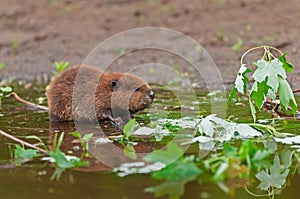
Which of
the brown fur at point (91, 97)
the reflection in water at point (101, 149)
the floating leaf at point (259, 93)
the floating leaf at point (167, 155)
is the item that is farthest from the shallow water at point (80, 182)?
the brown fur at point (91, 97)

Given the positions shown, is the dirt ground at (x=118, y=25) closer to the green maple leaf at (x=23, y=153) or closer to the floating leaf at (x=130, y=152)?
the floating leaf at (x=130, y=152)

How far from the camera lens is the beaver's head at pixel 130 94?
6715 mm

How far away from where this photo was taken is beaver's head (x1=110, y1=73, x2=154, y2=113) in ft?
22.0

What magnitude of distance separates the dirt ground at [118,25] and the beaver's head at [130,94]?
3753mm

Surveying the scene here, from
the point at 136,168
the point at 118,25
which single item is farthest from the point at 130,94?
the point at 118,25

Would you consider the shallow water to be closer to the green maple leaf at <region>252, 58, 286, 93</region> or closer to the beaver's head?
the green maple leaf at <region>252, 58, 286, 93</region>

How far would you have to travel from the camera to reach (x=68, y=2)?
1424 cm

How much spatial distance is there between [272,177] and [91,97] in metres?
2.99

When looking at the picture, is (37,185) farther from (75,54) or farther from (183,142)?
(75,54)

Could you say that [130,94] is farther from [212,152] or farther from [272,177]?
[272,177]

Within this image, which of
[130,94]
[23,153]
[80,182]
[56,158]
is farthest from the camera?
[130,94]

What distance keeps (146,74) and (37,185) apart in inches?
248

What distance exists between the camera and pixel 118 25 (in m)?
12.9

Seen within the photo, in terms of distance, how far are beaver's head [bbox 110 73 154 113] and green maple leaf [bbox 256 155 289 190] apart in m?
2.44
